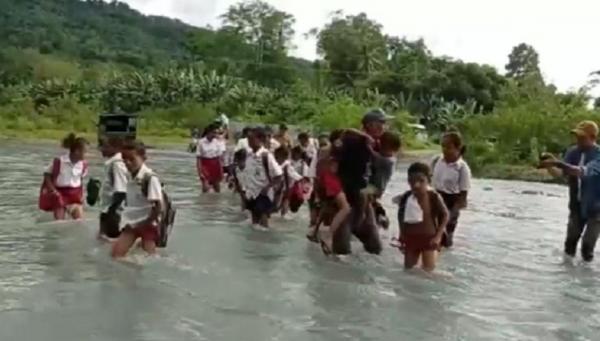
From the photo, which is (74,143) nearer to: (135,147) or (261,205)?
(261,205)

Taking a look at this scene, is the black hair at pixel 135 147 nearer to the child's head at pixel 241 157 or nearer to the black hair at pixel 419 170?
the black hair at pixel 419 170

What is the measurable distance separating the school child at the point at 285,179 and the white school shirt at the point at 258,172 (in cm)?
27

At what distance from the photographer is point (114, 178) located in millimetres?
11547

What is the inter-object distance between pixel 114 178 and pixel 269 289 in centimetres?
261

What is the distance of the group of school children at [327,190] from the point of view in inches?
413

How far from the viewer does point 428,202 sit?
34.5 feet

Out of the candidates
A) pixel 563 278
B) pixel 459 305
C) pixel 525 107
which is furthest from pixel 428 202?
pixel 525 107

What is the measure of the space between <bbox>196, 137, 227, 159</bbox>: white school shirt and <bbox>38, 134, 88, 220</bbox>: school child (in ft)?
21.9

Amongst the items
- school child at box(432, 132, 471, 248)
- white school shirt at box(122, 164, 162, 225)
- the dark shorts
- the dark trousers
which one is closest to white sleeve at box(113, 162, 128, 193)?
white school shirt at box(122, 164, 162, 225)

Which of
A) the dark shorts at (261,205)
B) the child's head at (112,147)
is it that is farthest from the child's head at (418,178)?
the dark shorts at (261,205)

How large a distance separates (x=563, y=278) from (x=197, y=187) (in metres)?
12.5

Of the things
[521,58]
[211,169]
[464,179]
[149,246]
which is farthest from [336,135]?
[521,58]

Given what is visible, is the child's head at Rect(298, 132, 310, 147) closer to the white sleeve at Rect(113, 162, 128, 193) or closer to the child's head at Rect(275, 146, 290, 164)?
the child's head at Rect(275, 146, 290, 164)

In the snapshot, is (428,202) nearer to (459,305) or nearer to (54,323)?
(459,305)
